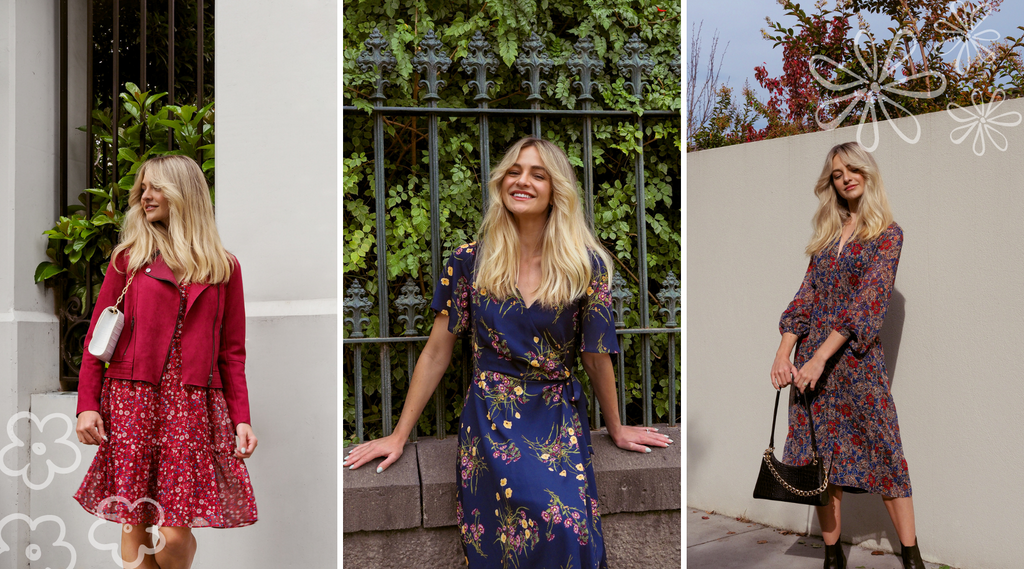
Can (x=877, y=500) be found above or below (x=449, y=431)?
below

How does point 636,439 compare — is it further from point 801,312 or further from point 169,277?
point 169,277

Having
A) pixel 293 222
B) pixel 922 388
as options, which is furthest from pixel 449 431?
pixel 922 388

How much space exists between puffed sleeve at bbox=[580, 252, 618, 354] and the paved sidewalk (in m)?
1.11

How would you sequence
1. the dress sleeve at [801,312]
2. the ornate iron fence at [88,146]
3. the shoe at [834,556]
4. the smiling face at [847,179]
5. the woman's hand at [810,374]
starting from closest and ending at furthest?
the smiling face at [847,179] → the woman's hand at [810,374] → the dress sleeve at [801,312] → the shoe at [834,556] → the ornate iron fence at [88,146]

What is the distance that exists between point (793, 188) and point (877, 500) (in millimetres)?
1586

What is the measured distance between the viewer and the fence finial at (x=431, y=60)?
8.33 feet

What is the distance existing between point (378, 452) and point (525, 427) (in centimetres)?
60

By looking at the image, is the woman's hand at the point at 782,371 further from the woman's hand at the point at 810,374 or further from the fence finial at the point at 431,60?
the fence finial at the point at 431,60

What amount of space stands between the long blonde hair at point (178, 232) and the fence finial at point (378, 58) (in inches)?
31.8

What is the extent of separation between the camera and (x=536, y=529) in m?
2.22

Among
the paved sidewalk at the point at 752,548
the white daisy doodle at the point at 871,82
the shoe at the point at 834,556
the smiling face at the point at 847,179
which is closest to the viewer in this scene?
the white daisy doodle at the point at 871,82

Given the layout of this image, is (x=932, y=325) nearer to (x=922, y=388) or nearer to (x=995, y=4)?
(x=922, y=388)

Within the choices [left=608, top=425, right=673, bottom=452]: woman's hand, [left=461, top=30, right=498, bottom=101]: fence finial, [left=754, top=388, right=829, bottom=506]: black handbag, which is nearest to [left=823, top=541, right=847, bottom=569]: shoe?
[left=754, top=388, right=829, bottom=506]: black handbag

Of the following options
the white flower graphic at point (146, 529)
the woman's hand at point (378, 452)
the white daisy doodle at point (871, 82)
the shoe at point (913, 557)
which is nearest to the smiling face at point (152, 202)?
the white flower graphic at point (146, 529)
